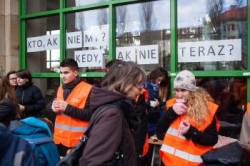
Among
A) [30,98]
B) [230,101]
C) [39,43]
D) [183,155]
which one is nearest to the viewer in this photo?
[183,155]

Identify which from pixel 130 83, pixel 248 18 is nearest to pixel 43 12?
pixel 248 18

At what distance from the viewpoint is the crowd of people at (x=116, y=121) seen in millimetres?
2744

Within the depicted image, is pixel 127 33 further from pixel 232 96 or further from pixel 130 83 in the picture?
pixel 130 83

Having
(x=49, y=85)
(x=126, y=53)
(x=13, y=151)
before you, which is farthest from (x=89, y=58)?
(x=13, y=151)

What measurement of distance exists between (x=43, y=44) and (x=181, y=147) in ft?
15.9

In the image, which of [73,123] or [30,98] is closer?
[73,123]

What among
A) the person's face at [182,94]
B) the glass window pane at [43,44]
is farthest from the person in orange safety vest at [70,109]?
the glass window pane at [43,44]

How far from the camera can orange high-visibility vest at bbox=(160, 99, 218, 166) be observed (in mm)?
3971

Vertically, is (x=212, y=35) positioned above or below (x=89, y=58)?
above

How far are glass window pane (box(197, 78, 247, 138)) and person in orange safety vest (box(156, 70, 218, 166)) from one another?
1.44 m

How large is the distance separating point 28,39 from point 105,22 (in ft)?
6.90

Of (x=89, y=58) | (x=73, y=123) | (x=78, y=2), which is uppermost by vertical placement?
(x=78, y=2)

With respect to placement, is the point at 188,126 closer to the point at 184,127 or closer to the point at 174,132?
the point at 184,127

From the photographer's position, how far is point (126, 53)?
6.84 metres
